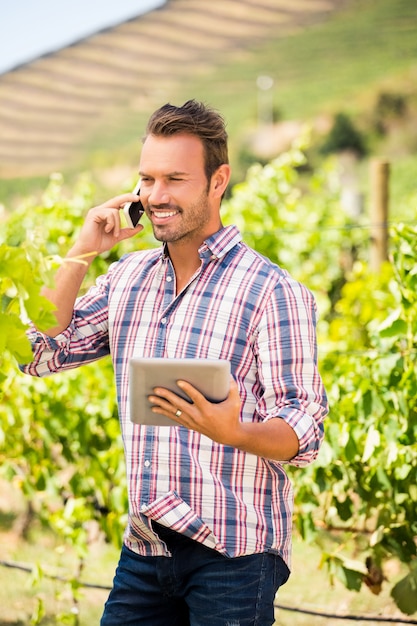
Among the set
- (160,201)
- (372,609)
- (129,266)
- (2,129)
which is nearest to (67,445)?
(372,609)

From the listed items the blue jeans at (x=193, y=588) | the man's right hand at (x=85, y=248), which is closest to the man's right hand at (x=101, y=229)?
the man's right hand at (x=85, y=248)

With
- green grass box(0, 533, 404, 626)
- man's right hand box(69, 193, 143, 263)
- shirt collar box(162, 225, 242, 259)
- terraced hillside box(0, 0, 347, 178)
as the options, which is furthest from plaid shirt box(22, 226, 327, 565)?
terraced hillside box(0, 0, 347, 178)

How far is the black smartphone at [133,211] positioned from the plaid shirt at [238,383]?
0.50 feet

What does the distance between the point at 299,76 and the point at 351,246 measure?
1322 inches

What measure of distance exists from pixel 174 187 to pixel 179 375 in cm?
48

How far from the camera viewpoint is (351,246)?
20.7ft

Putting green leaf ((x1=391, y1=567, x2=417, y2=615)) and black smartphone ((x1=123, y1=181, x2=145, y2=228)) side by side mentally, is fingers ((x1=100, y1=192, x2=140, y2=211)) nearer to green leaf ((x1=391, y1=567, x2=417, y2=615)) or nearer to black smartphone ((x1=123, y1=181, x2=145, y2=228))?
black smartphone ((x1=123, y1=181, x2=145, y2=228))

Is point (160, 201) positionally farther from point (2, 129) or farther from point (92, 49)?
point (92, 49)

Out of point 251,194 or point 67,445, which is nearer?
point 67,445

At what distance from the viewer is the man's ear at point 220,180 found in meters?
2.15

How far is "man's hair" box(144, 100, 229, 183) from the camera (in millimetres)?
2105

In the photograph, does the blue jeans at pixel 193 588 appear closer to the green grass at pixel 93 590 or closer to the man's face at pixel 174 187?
the man's face at pixel 174 187

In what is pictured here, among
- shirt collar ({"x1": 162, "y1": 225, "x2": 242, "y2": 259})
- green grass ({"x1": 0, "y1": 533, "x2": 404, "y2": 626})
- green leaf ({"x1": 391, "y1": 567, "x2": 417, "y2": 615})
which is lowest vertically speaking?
green grass ({"x1": 0, "y1": 533, "x2": 404, "y2": 626})

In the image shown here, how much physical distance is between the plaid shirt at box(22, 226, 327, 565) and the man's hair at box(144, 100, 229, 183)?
0.51 ft
